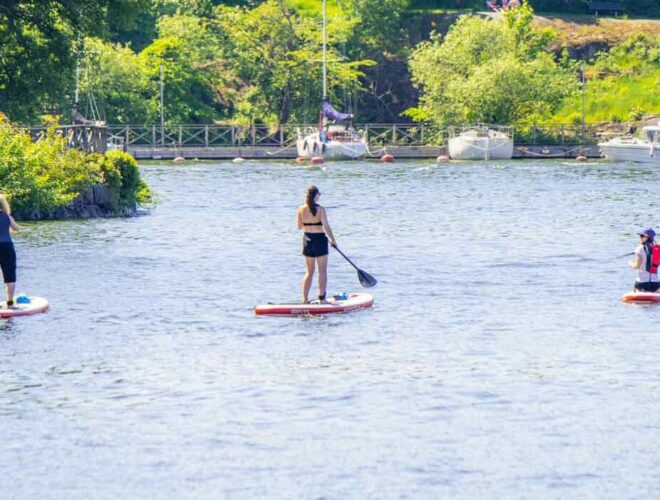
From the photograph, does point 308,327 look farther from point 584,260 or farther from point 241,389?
point 584,260

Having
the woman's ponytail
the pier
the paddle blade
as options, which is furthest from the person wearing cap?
the pier

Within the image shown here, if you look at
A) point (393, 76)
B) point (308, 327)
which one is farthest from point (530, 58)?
point (308, 327)

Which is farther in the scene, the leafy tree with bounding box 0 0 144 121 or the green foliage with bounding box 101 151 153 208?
the leafy tree with bounding box 0 0 144 121

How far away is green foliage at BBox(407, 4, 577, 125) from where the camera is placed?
3615 inches

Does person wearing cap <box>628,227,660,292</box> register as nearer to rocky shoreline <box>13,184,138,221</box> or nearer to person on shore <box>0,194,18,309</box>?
person on shore <box>0,194,18,309</box>

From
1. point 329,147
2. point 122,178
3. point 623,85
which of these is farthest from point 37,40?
point 623,85

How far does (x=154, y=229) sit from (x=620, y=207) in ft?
57.4

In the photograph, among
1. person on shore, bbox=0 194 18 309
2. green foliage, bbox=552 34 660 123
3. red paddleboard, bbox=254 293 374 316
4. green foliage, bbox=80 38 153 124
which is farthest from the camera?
green foliage, bbox=552 34 660 123

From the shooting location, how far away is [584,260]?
35469 mm

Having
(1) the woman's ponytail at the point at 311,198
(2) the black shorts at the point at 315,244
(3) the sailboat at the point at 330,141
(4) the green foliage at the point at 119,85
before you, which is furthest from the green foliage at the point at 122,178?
(4) the green foliage at the point at 119,85

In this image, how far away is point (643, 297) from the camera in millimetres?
27016

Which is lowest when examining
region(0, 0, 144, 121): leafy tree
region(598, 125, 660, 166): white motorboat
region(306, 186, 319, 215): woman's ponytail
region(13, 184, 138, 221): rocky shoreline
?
region(598, 125, 660, 166): white motorboat

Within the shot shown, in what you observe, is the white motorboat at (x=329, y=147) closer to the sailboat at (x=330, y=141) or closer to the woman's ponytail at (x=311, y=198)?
the sailboat at (x=330, y=141)

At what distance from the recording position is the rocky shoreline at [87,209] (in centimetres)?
4416
